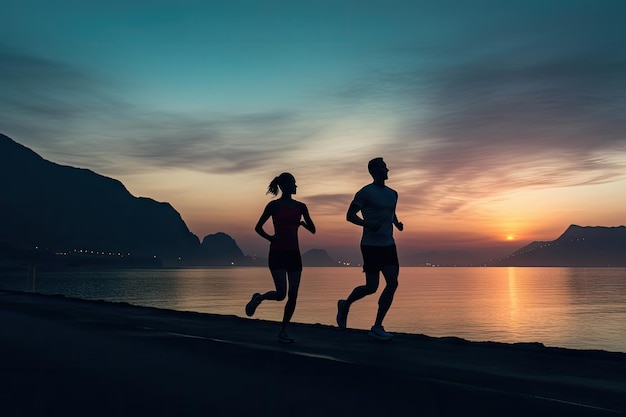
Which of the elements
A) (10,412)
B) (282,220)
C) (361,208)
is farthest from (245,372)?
(361,208)

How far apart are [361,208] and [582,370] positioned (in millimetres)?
3904

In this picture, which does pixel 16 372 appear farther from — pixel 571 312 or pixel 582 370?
pixel 571 312

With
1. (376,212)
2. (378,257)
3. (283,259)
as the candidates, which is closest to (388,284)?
(378,257)

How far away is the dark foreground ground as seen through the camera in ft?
16.5

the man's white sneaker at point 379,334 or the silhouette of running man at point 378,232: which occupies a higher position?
the silhouette of running man at point 378,232

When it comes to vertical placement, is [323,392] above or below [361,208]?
below

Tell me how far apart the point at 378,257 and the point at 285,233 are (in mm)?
1388

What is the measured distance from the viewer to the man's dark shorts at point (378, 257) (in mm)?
9789

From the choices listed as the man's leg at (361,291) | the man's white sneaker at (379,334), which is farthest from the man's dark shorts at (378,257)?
the man's white sneaker at (379,334)

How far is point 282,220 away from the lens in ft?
31.2

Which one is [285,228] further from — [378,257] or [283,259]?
[378,257]

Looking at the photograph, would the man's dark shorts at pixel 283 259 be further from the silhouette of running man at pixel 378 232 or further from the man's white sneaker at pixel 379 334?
the man's white sneaker at pixel 379 334

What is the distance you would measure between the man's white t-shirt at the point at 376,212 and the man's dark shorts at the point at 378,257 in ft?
0.24

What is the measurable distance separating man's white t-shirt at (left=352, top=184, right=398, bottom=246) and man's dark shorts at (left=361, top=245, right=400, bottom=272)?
7cm
